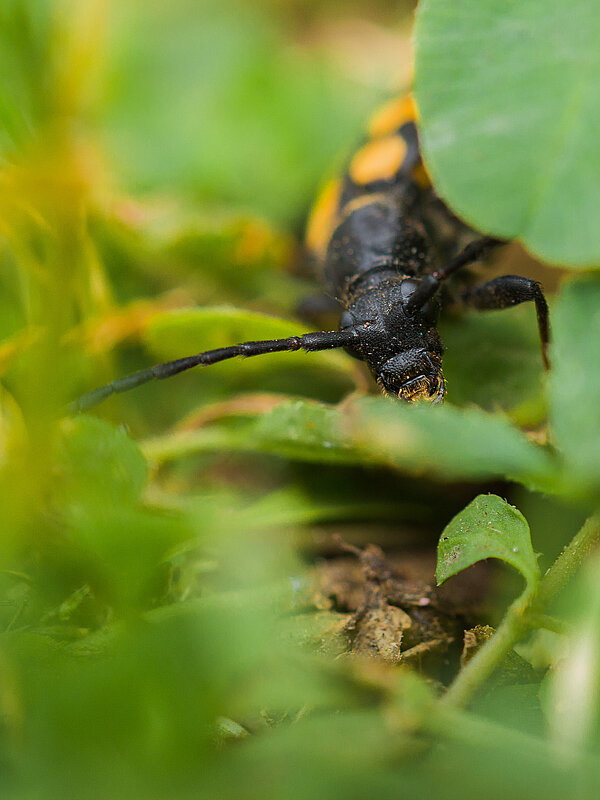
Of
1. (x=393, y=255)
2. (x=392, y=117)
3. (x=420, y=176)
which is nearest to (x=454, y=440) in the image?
(x=393, y=255)

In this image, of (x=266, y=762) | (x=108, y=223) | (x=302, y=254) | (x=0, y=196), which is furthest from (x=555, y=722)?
(x=302, y=254)

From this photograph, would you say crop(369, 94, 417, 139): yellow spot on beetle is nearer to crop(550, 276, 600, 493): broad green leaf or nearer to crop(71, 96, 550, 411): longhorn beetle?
crop(71, 96, 550, 411): longhorn beetle

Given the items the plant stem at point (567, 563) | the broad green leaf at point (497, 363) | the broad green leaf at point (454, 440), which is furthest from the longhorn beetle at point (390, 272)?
the broad green leaf at point (454, 440)

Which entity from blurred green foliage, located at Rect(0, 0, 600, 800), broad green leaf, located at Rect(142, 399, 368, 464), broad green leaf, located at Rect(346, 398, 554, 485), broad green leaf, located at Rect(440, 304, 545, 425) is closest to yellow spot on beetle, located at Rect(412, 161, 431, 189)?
blurred green foliage, located at Rect(0, 0, 600, 800)

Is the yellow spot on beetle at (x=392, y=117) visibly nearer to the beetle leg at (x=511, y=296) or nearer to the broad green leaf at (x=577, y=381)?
the beetle leg at (x=511, y=296)

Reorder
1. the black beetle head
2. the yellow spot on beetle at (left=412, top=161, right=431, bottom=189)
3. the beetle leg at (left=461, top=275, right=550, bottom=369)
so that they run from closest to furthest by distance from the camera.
Answer: the black beetle head < the beetle leg at (left=461, top=275, right=550, bottom=369) < the yellow spot on beetle at (left=412, top=161, right=431, bottom=189)

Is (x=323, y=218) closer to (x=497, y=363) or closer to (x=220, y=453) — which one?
(x=497, y=363)

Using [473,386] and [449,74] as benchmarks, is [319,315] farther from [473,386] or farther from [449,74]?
[449,74]
